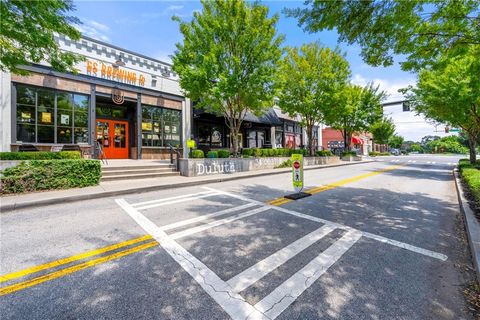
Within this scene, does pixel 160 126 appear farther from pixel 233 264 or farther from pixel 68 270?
pixel 233 264

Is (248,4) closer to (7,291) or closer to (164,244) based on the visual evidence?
(164,244)

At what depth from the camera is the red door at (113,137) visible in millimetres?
14064

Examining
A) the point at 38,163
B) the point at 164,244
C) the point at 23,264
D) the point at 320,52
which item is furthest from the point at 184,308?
the point at 320,52

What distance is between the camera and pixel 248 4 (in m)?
12.2

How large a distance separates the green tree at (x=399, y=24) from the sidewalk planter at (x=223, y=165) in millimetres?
8489

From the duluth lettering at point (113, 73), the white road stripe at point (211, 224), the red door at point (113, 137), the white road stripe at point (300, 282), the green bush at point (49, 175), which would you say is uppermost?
the duluth lettering at point (113, 73)

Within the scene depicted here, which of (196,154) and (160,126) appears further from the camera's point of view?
(160,126)

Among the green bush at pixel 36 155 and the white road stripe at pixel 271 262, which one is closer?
the white road stripe at pixel 271 262

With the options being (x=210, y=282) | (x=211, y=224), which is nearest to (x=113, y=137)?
(x=211, y=224)

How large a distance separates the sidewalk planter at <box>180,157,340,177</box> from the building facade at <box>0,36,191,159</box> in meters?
5.10

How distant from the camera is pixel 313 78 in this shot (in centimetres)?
1750

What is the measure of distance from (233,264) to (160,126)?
14.5 metres

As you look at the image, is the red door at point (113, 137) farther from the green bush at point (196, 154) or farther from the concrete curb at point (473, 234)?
the concrete curb at point (473, 234)

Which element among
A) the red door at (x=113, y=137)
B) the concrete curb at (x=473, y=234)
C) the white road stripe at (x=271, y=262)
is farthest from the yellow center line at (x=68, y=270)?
the red door at (x=113, y=137)
